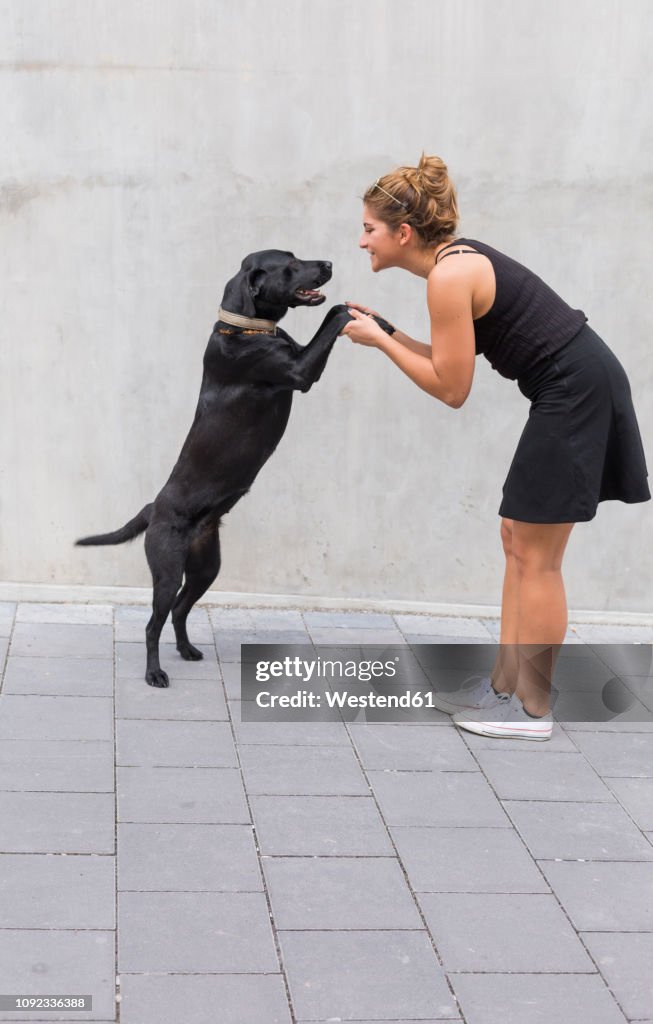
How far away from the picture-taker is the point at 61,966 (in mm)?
2506

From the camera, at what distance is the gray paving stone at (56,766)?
341 cm

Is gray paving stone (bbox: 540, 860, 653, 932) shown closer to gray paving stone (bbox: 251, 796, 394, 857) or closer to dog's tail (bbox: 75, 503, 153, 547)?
gray paving stone (bbox: 251, 796, 394, 857)

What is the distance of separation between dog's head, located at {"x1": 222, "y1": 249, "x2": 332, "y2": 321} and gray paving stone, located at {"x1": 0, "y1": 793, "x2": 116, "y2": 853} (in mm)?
1659

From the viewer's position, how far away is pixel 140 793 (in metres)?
3.40

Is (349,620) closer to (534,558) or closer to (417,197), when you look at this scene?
(534,558)

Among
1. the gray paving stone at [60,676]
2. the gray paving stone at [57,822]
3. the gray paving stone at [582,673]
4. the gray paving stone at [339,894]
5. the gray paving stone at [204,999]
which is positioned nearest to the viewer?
the gray paving stone at [204,999]

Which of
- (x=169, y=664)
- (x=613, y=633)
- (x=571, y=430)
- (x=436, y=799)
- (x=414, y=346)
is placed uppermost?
(x=414, y=346)

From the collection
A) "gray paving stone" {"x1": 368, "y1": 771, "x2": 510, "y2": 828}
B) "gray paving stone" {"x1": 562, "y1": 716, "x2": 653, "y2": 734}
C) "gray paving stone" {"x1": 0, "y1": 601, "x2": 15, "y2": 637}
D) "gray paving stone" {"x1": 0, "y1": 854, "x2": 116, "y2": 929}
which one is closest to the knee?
"gray paving stone" {"x1": 562, "y1": 716, "x2": 653, "y2": 734}

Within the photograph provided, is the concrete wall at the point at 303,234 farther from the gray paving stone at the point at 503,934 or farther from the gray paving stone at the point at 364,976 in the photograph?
the gray paving stone at the point at 364,976

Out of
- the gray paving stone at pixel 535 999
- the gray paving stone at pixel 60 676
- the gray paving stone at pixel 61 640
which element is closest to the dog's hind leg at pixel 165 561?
the gray paving stone at pixel 60 676

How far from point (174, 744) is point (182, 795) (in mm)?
372

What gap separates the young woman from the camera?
3.61m

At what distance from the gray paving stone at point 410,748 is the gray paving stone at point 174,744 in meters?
0.44

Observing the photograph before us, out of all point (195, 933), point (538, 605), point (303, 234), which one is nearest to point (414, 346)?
point (538, 605)
